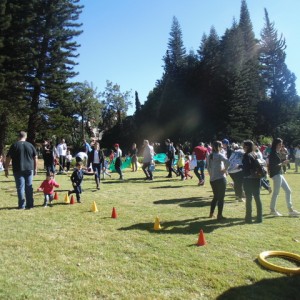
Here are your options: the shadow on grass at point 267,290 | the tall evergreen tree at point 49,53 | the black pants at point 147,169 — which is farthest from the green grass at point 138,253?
the tall evergreen tree at point 49,53

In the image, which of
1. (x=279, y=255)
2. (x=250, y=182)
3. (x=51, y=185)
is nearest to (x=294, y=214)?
(x=250, y=182)

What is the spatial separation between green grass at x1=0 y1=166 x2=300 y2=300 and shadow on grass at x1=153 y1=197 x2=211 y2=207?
35 cm

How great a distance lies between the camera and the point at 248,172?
780 cm

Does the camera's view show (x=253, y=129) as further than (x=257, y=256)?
Yes

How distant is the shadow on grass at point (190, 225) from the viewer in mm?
7125

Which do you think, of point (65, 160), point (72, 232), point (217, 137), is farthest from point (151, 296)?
point (217, 137)

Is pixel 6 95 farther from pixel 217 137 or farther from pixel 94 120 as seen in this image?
pixel 94 120

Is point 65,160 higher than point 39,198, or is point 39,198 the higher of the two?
point 65,160

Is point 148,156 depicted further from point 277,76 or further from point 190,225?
point 277,76

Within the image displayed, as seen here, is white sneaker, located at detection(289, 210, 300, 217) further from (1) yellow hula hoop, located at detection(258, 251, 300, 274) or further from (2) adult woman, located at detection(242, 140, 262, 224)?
(1) yellow hula hoop, located at detection(258, 251, 300, 274)

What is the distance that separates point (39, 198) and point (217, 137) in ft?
133

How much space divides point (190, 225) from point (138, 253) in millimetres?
2237

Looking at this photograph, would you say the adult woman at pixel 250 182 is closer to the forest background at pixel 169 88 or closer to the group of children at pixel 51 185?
the group of children at pixel 51 185

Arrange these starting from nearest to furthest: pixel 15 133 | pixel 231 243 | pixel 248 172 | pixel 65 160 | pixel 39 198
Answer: pixel 231 243, pixel 248 172, pixel 39 198, pixel 65 160, pixel 15 133
